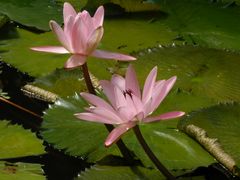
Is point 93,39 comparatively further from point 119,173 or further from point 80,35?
point 119,173

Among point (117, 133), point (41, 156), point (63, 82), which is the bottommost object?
point (41, 156)

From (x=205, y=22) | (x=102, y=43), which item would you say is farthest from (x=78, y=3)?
(x=205, y=22)

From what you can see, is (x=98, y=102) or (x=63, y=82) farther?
(x=63, y=82)

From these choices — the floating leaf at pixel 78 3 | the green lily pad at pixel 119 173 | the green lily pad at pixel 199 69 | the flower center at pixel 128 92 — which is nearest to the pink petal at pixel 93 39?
the flower center at pixel 128 92

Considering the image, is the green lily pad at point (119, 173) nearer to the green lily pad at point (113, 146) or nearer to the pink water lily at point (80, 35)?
the green lily pad at point (113, 146)

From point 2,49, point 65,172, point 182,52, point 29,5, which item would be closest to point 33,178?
point 65,172

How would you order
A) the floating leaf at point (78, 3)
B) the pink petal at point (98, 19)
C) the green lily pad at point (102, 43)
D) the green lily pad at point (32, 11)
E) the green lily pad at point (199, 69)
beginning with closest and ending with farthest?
the pink petal at point (98, 19), the green lily pad at point (199, 69), the green lily pad at point (102, 43), the green lily pad at point (32, 11), the floating leaf at point (78, 3)

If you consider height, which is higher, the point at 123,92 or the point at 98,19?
the point at 98,19

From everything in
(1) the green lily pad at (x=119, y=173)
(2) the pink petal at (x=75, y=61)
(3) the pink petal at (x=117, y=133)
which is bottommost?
(1) the green lily pad at (x=119, y=173)
